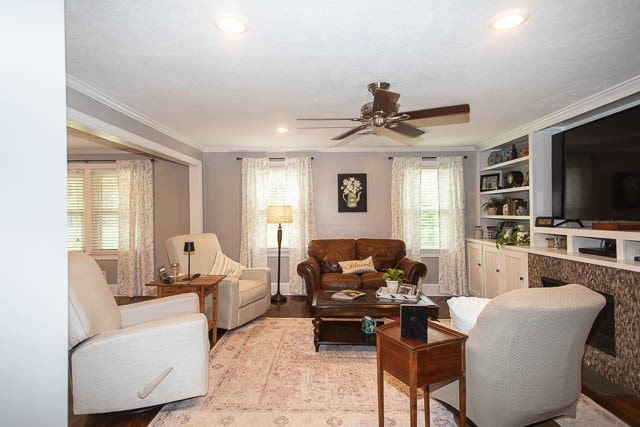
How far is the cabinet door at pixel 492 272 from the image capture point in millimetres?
4426

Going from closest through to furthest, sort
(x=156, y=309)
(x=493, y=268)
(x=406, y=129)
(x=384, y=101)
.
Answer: (x=384, y=101)
(x=156, y=309)
(x=406, y=129)
(x=493, y=268)

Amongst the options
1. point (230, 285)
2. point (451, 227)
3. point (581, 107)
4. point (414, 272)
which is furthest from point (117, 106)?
point (451, 227)

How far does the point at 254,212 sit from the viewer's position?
5402 millimetres

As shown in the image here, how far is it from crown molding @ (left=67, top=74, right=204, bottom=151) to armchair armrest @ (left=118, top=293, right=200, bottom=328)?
5.90 ft

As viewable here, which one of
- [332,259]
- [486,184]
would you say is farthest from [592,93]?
[332,259]

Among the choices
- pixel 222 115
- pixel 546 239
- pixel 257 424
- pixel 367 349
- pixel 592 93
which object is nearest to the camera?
pixel 257 424

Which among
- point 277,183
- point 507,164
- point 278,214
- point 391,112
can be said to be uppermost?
point 391,112

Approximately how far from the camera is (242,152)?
218 inches

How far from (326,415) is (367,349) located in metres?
1.17

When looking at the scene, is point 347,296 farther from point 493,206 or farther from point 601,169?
point 493,206

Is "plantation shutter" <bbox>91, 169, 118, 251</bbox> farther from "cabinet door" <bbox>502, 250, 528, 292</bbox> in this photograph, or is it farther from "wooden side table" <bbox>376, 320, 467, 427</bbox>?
"cabinet door" <bbox>502, 250, 528, 292</bbox>

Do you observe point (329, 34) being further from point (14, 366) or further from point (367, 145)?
point (367, 145)

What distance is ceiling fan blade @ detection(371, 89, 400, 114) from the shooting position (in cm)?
229

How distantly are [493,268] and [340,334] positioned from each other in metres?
2.59
